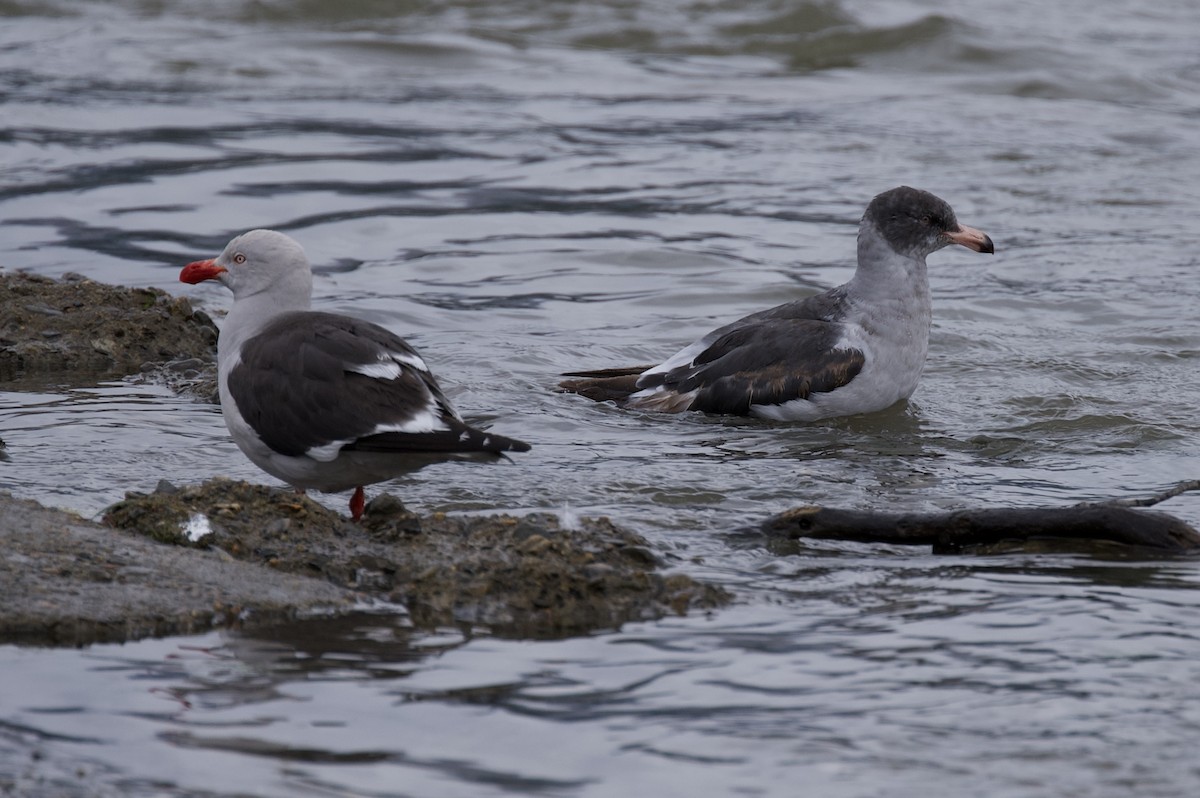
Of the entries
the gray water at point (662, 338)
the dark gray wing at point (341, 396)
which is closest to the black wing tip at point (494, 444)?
the dark gray wing at point (341, 396)

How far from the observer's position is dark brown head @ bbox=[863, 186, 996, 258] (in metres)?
8.84

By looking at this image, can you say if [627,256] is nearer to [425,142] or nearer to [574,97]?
[425,142]

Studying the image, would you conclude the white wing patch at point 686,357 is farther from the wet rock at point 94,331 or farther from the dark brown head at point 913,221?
the wet rock at point 94,331

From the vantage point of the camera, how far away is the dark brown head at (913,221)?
348 inches

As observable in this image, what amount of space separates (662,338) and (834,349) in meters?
2.66

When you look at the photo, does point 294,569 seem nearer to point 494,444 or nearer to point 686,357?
point 494,444

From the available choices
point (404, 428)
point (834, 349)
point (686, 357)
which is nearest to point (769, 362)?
point (834, 349)

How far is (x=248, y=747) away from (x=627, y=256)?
938 centimetres

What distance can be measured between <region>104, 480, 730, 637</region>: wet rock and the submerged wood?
0.72 meters

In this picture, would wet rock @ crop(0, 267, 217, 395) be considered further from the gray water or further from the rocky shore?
the rocky shore

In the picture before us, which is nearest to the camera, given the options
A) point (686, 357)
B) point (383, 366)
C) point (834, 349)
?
point (383, 366)

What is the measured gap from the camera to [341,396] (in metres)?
6.04

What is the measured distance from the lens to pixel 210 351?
31.7 feet

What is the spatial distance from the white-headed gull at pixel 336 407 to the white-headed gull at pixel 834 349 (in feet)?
8.71
